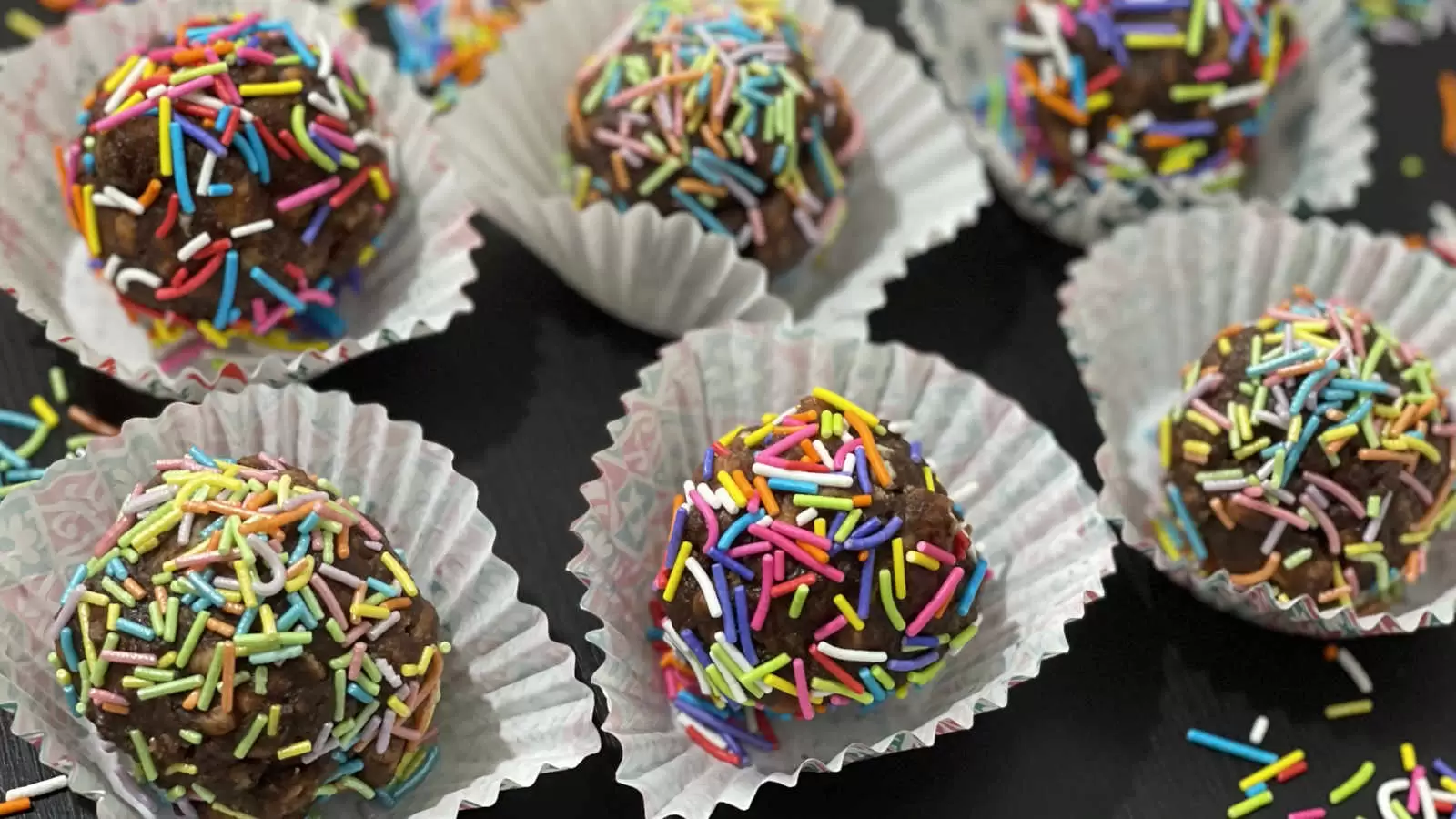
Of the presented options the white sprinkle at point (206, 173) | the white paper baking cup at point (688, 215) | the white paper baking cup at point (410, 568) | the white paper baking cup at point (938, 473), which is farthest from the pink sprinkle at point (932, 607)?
the white sprinkle at point (206, 173)

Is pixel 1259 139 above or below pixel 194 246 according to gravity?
below

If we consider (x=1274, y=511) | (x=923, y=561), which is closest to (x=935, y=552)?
(x=923, y=561)

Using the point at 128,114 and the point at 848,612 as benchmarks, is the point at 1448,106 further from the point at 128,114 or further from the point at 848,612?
the point at 128,114

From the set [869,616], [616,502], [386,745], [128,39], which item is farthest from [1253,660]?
[128,39]

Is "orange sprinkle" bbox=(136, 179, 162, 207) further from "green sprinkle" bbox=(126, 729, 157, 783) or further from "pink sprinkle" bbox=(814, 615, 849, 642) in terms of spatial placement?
"pink sprinkle" bbox=(814, 615, 849, 642)

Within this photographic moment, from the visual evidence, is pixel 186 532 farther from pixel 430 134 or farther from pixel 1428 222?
pixel 1428 222

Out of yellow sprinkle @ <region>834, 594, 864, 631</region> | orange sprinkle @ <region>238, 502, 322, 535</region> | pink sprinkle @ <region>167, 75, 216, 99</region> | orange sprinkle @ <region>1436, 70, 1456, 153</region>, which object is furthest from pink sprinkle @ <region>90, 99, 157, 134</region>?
orange sprinkle @ <region>1436, 70, 1456, 153</region>

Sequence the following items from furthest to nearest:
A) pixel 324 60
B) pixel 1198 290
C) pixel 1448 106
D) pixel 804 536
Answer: pixel 1448 106
pixel 1198 290
pixel 324 60
pixel 804 536
